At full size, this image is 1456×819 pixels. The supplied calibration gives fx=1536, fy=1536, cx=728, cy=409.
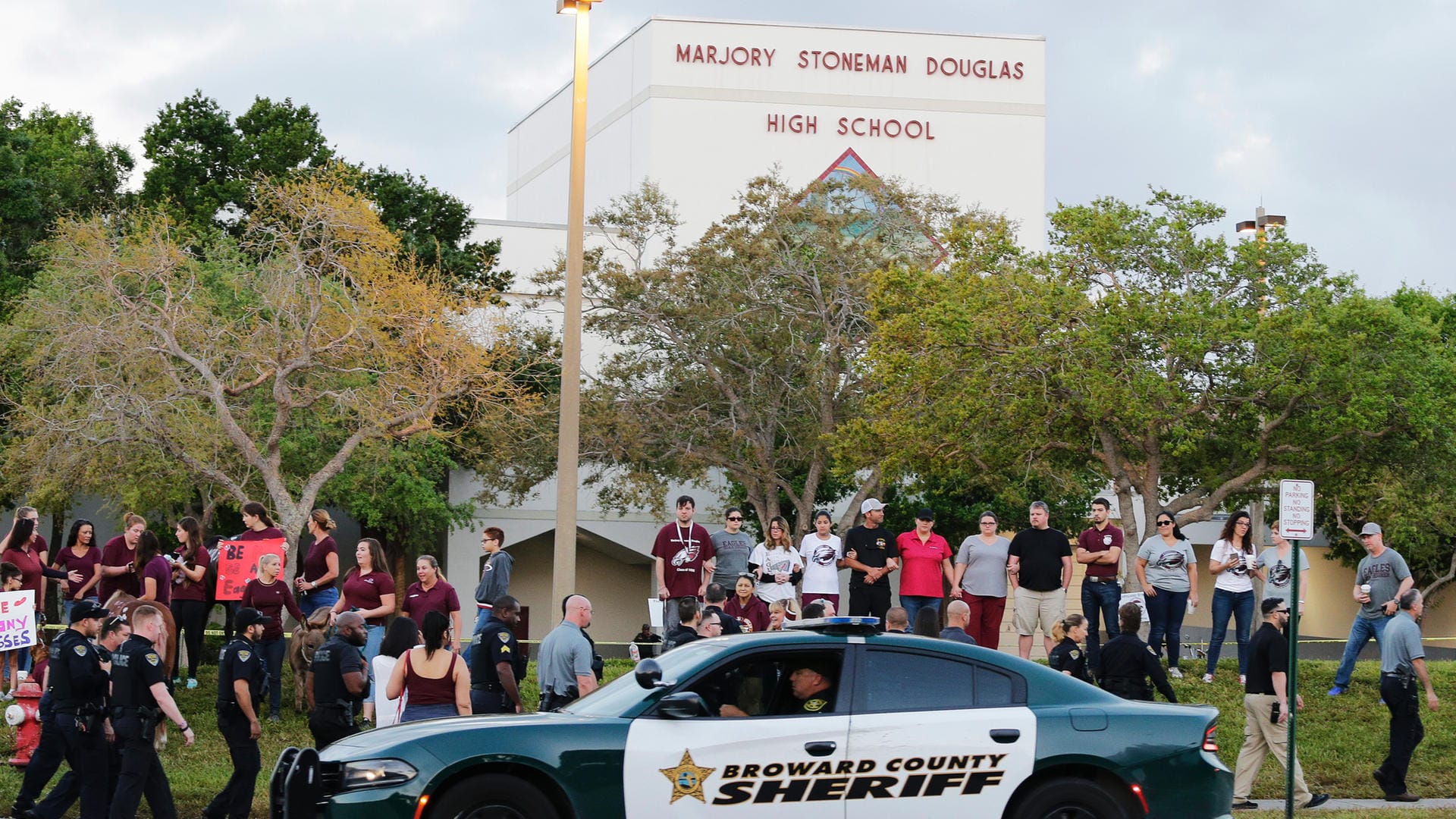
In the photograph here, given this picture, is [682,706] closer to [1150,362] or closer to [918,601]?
[918,601]

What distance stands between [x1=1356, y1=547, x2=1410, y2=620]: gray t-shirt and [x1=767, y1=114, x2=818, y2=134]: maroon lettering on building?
3643cm

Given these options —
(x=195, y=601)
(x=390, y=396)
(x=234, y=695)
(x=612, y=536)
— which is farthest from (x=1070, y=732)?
(x=612, y=536)

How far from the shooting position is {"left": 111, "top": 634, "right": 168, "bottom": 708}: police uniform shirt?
985 cm

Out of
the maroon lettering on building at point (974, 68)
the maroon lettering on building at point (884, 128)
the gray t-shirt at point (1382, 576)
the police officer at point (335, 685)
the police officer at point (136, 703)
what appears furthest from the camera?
the maroon lettering on building at point (974, 68)

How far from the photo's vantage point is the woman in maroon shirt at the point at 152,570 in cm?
1427

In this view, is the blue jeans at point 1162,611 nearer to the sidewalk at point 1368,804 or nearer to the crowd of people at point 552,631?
the crowd of people at point 552,631

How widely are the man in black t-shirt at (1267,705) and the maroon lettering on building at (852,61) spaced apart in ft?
131

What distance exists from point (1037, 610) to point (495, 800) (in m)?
8.86

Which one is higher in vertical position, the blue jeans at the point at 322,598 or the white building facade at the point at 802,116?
the white building facade at the point at 802,116

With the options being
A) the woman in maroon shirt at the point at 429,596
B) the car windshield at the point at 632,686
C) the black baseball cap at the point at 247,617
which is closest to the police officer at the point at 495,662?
the woman in maroon shirt at the point at 429,596

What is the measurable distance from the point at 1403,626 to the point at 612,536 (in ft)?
105

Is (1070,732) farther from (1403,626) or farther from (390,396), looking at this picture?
(390,396)

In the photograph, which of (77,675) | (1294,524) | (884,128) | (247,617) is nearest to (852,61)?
(884,128)

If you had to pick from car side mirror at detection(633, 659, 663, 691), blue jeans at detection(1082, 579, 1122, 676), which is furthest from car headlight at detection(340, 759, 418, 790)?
blue jeans at detection(1082, 579, 1122, 676)
